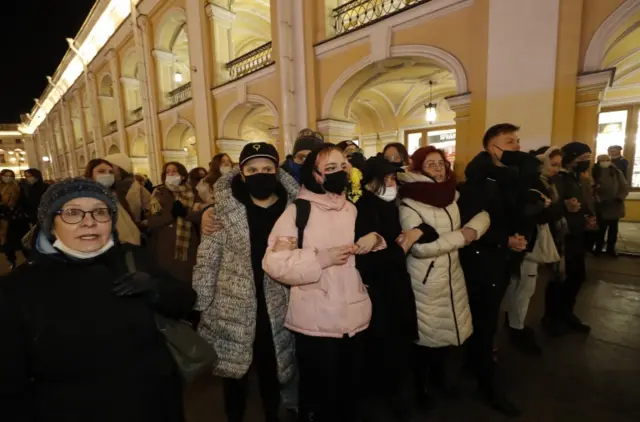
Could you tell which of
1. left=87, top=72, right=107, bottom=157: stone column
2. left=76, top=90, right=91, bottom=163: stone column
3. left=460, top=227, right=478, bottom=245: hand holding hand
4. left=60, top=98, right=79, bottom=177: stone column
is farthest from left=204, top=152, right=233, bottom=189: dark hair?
left=60, top=98, right=79, bottom=177: stone column

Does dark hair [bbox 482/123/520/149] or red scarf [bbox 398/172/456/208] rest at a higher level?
dark hair [bbox 482/123/520/149]

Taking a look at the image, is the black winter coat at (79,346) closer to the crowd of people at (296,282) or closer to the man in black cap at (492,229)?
the crowd of people at (296,282)

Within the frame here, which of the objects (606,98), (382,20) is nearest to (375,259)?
(382,20)

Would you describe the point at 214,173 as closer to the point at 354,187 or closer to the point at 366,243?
the point at 354,187

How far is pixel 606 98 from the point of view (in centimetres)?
916

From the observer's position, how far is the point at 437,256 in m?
2.23

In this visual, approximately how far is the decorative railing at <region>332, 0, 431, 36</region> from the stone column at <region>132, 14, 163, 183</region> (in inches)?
361

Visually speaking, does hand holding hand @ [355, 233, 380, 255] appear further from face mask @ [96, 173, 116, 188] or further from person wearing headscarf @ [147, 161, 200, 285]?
face mask @ [96, 173, 116, 188]

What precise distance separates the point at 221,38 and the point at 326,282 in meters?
10.9

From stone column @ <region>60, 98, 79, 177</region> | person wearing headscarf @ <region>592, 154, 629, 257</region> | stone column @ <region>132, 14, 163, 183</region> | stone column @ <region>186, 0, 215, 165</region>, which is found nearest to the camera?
person wearing headscarf @ <region>592, 154, 629, 257</region>

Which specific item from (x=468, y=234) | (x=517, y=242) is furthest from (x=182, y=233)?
(x=517, y=242)

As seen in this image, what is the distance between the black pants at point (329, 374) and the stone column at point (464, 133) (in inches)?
196

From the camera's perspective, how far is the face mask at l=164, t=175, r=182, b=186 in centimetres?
387

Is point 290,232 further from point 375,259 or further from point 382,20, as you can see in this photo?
point 382,20
